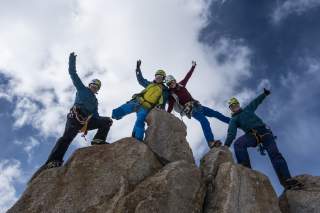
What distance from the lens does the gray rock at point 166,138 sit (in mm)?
17203

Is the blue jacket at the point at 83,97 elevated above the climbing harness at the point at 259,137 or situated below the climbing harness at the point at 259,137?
above

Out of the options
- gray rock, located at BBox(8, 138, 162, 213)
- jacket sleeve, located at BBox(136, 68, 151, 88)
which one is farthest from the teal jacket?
jacket sleeve, located at BBox(136, 68, 151, 88)

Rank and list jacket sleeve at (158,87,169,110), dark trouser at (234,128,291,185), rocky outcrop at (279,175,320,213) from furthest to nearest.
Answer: jacket sleeve at (158,87,169,110) → dark trouser at (234,128,291,185) → rocky outcrop at (279,175,320,213)

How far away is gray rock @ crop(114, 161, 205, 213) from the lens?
12.8 meters

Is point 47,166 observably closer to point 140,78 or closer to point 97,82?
point 97,82

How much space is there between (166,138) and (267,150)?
16.1ft

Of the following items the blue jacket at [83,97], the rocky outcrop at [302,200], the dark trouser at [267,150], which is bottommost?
the rocky outcrop at [302,200]

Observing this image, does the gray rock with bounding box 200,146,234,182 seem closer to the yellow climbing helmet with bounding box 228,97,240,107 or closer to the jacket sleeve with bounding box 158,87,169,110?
the yellow climbing helmet with bounding box 228,97,240,107

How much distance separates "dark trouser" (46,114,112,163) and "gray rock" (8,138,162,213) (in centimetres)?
120

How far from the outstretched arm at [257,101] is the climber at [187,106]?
2.35 meters

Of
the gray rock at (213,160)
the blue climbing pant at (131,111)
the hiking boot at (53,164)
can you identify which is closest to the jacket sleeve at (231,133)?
the gray rock at (213,160)

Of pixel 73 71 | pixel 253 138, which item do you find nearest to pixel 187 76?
pixel 253 138

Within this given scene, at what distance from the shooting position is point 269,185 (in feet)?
49.6

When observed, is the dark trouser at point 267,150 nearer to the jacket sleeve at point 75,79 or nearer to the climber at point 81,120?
the climber at point 81,120
